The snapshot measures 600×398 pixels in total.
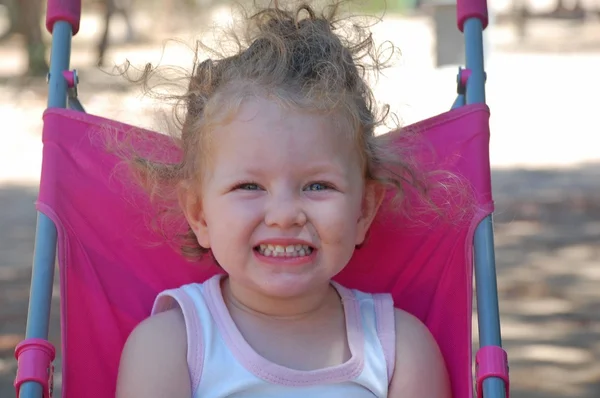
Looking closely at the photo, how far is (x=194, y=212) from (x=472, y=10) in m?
0.87

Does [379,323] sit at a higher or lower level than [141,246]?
lower

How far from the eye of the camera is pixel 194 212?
2.22m

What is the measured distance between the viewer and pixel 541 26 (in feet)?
52.3

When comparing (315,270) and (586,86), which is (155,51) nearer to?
(586,86)

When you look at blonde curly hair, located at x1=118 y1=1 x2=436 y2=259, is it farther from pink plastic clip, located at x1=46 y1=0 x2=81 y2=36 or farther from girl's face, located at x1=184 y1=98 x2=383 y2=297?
pink plastic clip, located at x1=46 y1=0 x2=81 y2=36

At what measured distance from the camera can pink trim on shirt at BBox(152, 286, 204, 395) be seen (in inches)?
81.8

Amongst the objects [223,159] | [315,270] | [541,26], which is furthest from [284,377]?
[541,26]

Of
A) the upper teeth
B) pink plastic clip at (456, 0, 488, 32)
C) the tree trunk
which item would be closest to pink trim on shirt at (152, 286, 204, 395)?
the upper teeth

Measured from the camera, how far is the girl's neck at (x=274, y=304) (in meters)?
2.17

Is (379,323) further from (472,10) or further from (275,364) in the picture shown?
(472,10)

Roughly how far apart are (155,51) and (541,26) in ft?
20.4

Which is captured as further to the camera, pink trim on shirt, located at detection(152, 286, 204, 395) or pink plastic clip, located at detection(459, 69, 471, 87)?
pink plastic clip, located at detection(459, 69, 471, 87)

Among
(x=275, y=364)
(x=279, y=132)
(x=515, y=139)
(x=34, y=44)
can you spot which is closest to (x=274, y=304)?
(x=275, y=364)

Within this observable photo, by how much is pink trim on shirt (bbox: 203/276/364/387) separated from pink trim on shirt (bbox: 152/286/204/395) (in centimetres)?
4
